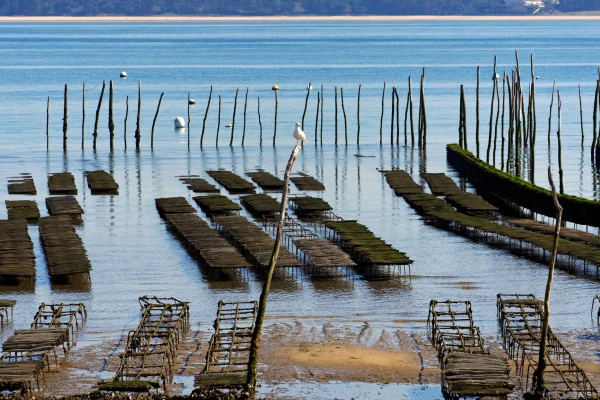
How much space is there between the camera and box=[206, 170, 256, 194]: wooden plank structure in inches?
2571

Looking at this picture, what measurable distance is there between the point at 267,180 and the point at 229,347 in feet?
114

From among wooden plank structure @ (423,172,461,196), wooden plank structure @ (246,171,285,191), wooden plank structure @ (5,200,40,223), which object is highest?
wooden plank structure @ (423,172,461,196)

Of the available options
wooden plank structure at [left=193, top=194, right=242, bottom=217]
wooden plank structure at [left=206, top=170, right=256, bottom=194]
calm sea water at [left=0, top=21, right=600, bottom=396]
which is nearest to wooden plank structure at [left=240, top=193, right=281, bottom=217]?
wooden plank structure at [left=193, top=194, right=242, bottom=217]

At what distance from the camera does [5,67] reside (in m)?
193

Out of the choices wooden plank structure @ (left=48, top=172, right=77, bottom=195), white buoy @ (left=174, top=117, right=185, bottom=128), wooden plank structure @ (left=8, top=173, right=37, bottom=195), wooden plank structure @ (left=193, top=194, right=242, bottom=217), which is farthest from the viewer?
white buoy @ (left=174, top=117, right=185, bottom=128)

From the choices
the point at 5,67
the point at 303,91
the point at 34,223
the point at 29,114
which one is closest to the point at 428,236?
the point at 34,223

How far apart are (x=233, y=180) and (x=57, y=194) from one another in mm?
10511

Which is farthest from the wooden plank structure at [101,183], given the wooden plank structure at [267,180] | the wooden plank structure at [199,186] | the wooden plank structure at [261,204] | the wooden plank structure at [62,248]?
the wooden plank structure at [62,248]

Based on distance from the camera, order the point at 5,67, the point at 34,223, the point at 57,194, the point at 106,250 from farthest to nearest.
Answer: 1. the point at 5,67
2. the point at 57,194
3. the point at 34,223
4. the point at 106,250

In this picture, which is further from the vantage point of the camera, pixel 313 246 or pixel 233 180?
pixel 233 180

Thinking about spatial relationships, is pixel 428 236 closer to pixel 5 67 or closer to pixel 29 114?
pixel 29 114

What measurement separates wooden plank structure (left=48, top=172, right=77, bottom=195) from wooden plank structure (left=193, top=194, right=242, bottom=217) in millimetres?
8598

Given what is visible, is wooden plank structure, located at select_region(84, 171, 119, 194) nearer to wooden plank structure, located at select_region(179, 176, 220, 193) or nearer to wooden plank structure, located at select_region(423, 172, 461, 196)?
wooden plank structure, located at select_region(179, 176, 220, 193)

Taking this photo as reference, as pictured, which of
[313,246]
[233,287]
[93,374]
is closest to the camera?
→ [93,374]
